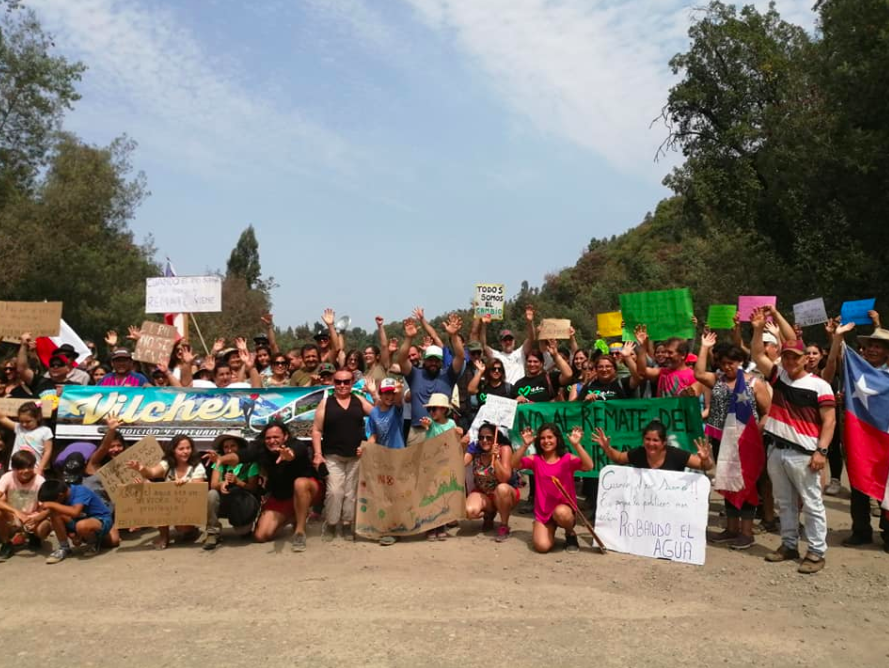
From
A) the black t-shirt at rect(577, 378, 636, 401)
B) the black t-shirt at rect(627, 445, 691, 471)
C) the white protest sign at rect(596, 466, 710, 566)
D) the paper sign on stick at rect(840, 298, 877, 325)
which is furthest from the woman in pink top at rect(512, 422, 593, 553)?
the paper sign on stick at rect(840, 298, 877, 325)

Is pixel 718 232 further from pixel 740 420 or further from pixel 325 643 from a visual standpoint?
pixel 325 643

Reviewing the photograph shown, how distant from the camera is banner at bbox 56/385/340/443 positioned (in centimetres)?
913

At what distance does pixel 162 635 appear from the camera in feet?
18.1

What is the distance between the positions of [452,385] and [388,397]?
95 centimetres

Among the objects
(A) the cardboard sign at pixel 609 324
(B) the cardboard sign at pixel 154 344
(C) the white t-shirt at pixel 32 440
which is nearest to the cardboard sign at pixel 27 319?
(B) the cardboard sign at pixel 154 344

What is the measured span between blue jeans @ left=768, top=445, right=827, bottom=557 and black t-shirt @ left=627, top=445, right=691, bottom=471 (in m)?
0.80

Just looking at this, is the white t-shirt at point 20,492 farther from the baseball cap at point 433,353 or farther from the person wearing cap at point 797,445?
the person wearing cap at point 797,445

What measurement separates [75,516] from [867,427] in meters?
7.88

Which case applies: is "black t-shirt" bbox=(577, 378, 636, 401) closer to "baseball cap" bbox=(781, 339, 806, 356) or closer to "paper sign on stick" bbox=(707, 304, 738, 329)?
"paper sign on stick" bbox=(707, 304, 738, 329)

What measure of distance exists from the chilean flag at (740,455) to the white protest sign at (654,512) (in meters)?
0.35

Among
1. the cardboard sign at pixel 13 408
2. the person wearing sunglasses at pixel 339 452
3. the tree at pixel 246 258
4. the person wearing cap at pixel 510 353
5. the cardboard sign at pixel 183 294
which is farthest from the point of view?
the tree at pixel 246 258

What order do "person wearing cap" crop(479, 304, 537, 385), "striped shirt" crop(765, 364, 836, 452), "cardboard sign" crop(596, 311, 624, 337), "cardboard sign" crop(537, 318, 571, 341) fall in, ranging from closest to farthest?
1. "striped shirt" crop(765, 364, 836, 452)
2. "cardboard sign" crop(537, 318, 571, 341)
3. "person wearing cap" crop(479, 304, 537, 385)
4. "cardboard sign" crop(596, 311, 624, 337)

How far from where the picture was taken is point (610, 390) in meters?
8.84

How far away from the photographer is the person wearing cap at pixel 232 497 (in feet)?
26.1
